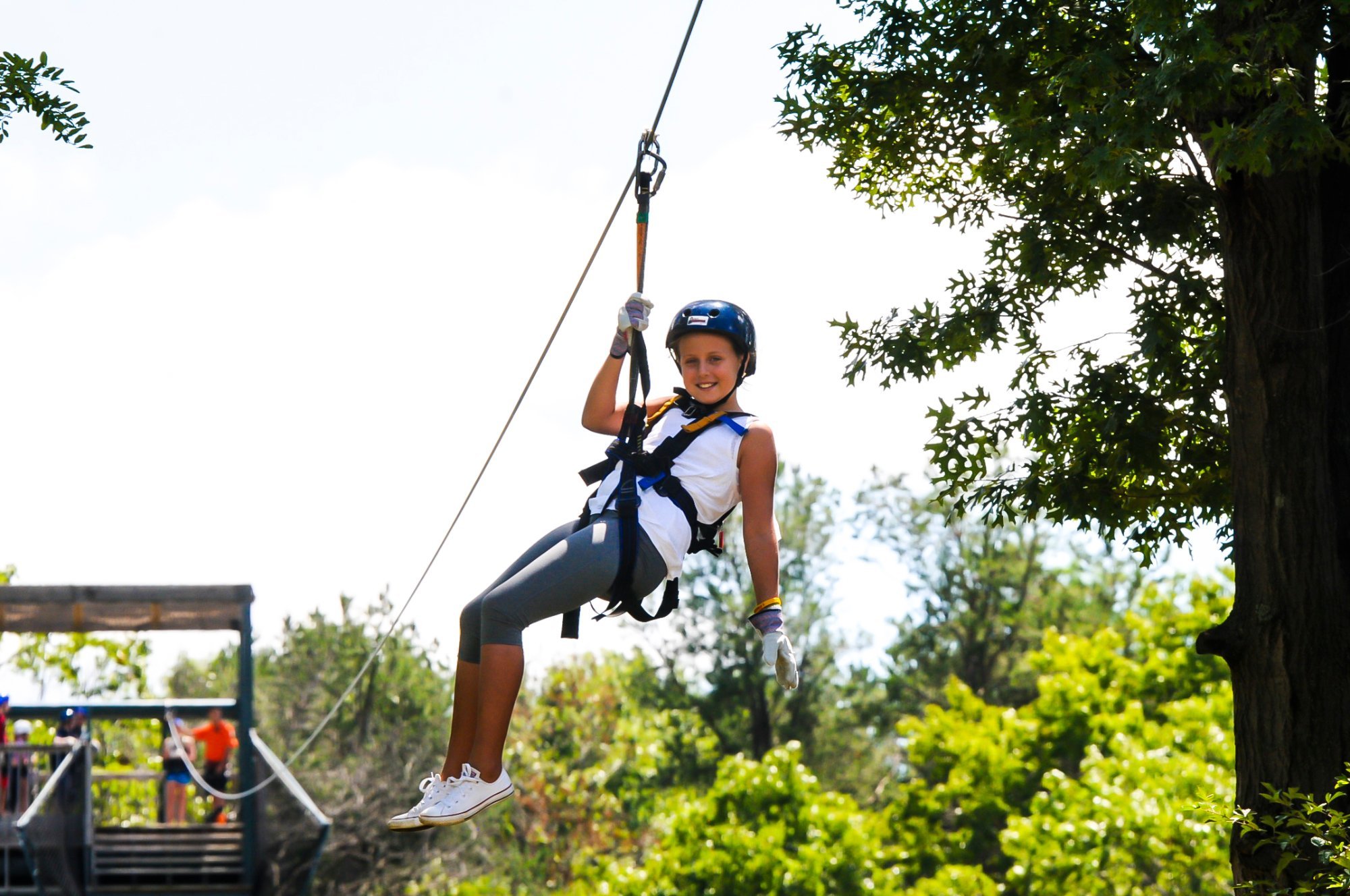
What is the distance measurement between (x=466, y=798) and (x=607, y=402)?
1.62m

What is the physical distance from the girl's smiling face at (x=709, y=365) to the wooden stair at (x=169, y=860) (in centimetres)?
1186

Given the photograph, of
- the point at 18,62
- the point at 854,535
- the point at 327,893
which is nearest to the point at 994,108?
the point at 18,62

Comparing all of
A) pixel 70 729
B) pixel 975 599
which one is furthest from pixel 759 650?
pixel 70 729

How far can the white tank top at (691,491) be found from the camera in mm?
5469

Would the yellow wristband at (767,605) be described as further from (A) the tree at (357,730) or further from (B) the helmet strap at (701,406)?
(A) the tree at (357,730)

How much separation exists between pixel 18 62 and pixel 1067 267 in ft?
20.1

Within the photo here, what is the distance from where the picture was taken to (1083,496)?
31.8 ft

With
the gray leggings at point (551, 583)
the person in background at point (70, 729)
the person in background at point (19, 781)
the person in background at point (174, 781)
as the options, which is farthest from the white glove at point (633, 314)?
the person in background at point (174, 781)

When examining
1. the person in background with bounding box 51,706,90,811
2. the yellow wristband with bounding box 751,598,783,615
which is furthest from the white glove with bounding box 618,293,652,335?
the person in background with bounding box 51,706,90,811

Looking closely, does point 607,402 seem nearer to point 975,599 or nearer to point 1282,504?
point 1282,504

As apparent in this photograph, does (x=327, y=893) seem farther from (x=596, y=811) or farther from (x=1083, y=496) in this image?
(x=1083, y=496)

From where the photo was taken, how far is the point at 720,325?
18.8ft

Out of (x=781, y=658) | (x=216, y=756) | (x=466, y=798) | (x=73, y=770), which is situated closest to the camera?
(x=466, y=798)

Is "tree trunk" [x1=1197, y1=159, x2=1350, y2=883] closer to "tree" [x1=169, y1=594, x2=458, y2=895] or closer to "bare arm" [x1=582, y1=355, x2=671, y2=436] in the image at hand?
"bare arm" [x1=582, y1=355, x2=671, y2=436]
